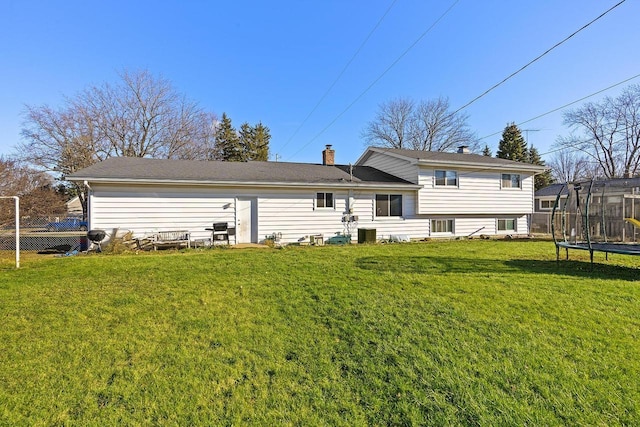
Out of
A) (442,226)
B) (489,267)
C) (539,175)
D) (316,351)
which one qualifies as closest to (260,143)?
(442,226)

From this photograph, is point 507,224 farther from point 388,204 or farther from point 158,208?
point 158,208

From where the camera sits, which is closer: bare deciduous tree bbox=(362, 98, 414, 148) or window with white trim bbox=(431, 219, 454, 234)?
window with white trim bbox=(431, 219, 454, 234)

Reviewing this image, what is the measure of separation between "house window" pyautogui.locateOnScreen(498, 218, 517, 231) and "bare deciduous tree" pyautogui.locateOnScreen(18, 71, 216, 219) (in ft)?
87.1

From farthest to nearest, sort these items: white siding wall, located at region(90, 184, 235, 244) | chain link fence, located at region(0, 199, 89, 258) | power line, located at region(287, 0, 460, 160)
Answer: white siding wall, located at region(90, 184, 235, 244), chain link fence, located at region(0, 199, 89, 258), power line, located at region(287, 0, 460, 160)

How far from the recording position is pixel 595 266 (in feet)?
26.2

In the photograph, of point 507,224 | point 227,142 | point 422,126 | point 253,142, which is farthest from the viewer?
point 253,142

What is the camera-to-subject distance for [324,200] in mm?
13609

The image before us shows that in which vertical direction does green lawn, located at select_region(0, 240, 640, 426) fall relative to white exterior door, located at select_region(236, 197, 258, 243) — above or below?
below

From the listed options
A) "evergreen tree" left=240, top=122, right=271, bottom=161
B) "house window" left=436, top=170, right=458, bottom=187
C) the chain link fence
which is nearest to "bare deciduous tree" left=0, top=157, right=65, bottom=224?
the chain link fence

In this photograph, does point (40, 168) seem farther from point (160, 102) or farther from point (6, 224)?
point (6, 224)

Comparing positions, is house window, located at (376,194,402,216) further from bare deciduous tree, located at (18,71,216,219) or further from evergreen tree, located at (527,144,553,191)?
evergreen tree, located at (527,144,553,191)

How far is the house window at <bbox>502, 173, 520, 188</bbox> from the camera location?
661 inches

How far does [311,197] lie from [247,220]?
2.96 metres

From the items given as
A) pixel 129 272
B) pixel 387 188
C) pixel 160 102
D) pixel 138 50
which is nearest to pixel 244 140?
pixel 160 102
